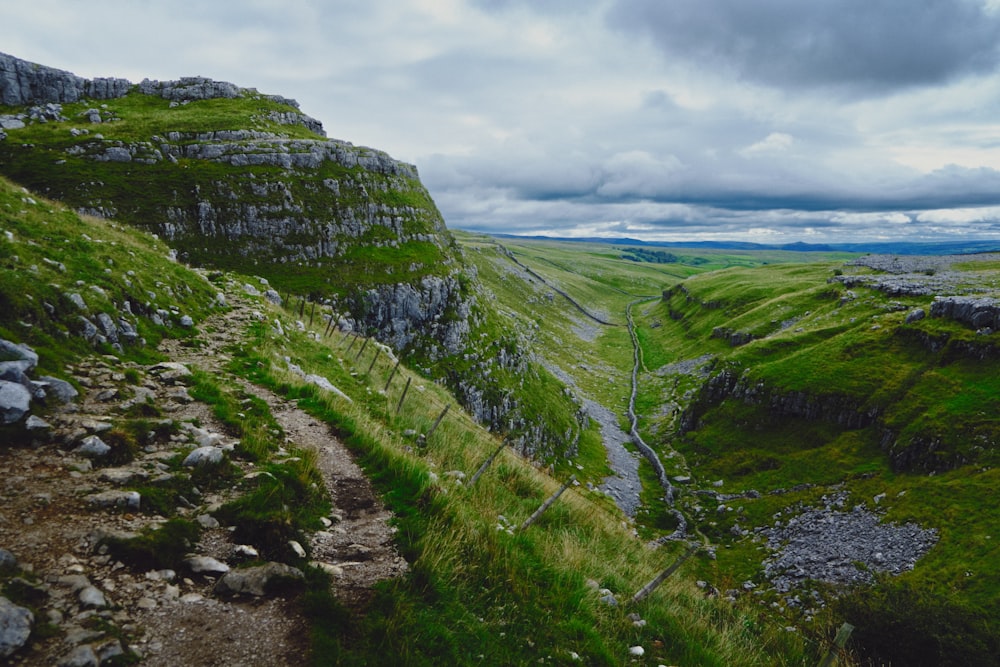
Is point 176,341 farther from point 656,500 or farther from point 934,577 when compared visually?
point 656,500

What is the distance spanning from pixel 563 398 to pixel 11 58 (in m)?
113

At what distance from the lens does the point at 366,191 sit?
79.9 metres

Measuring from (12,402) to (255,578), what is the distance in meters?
6.27

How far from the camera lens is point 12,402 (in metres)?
8.67

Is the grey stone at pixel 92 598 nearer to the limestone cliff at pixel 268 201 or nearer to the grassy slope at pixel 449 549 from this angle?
the grassy slope at pixel 449 549

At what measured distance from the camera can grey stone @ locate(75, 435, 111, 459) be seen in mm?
8695

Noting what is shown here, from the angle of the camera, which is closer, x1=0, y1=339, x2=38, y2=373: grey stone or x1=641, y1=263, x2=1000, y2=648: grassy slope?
x1=0, y1=339, x2=38, y2=373: grey stone

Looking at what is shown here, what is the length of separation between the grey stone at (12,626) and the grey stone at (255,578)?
2083mm

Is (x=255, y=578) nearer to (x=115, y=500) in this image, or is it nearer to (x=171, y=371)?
(x=115, y=500)

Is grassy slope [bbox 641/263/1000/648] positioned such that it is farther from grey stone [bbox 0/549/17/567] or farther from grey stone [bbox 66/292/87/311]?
grey stone [bbox 66/292/87/311]

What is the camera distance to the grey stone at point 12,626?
15.8 ft

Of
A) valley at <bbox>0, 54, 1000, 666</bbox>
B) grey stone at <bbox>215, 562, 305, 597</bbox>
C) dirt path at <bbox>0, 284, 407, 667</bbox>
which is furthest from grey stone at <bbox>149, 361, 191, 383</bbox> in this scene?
grey stone at <bbox>215, 562, 305, 597</bbox>

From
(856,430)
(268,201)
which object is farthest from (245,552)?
(268,201)

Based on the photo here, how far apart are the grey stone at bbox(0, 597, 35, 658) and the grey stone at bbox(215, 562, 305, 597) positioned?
208cm
